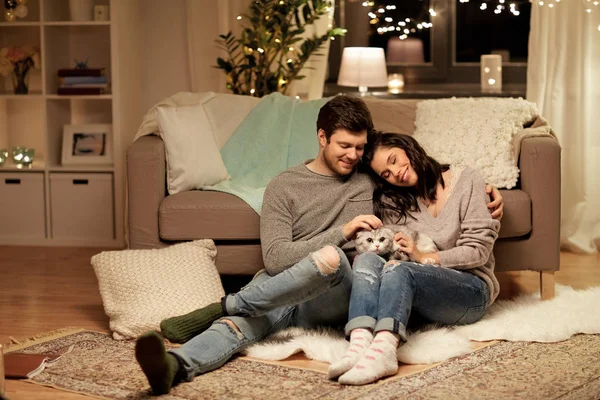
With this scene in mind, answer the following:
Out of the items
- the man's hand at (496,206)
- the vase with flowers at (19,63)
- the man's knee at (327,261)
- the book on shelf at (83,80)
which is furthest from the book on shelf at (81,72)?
the man's knee at (327,261)

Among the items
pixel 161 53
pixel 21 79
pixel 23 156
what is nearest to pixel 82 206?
pixel 23 156

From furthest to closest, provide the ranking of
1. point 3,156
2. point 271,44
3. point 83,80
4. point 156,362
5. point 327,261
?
point 3,156, point 83,80, point 271,44, point 327,261, point 156,362

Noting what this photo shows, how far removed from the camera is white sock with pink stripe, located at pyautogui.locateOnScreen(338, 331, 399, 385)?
8.07ft

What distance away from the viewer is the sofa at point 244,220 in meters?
3.47

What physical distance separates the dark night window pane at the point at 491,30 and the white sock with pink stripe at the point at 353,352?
11.3 feet

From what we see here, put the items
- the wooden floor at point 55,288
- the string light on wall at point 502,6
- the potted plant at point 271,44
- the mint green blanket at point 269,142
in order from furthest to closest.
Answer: the string light on wall at point 502,6
the potted plant at point 271,44
the mint green blanket at point 269,142
the wooden floor at point 55,288

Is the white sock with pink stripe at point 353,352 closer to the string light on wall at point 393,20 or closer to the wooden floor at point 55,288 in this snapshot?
the wooden floor at point 55,288

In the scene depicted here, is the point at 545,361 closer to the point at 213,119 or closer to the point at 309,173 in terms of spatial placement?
the point at 309,173

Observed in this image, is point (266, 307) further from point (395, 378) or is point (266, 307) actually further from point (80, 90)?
point (80, 90)

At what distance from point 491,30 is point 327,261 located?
3426 millimetres

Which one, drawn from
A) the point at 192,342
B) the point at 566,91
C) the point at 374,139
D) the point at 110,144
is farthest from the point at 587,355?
the point at 110,144

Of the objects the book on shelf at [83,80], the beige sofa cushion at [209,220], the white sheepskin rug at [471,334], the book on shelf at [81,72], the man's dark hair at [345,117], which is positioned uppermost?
the book on shelf at [81,72]

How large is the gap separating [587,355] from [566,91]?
2315 mm

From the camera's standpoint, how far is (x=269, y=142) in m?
3.91
